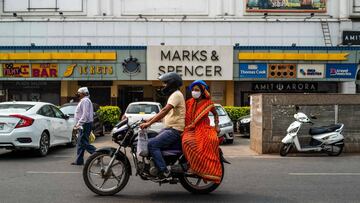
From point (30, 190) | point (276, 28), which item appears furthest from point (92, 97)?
point (30, 190)

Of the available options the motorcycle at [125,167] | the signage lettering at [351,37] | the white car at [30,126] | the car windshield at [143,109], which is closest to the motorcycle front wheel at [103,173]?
the motorcycle at [125,167]

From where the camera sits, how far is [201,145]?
673cm

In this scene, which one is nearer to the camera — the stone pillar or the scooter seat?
the scooter seat

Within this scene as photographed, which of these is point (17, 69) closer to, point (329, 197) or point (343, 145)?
point (343, 145)

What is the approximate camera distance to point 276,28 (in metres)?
31.6

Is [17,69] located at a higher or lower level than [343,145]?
higher

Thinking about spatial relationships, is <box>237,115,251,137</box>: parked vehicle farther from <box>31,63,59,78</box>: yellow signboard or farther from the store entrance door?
<box>31,63,59,78</box>: yellow signboard

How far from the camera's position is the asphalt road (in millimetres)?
6898

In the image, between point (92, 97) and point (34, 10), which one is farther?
point (34, 10)

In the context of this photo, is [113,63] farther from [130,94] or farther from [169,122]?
[169,122]

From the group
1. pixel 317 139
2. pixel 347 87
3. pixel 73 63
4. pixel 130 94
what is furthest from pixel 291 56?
pixel 317 139

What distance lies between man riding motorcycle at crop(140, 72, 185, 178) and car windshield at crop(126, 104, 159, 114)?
985 centimetres

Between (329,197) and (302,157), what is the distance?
5273 mm

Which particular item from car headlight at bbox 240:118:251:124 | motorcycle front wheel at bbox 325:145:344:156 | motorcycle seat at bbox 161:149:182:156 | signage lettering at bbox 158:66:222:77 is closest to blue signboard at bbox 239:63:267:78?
signage lettering at bbox 158:66:222:77
